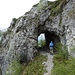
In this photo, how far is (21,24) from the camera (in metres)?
10.4

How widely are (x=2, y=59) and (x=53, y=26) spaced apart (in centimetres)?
1074

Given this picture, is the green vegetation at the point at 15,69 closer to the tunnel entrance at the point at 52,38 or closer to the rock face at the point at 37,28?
the rock face at the point at 37,28

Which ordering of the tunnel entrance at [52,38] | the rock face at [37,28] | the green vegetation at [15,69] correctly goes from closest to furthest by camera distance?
the green vegetation at [15,69] → the rock face at [37,28] → the tunnel entrance at [52,38]

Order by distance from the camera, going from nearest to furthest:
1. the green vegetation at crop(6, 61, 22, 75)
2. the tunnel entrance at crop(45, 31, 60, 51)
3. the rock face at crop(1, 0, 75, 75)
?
the green vegetation at crop(6, 61, 22, 75)
the rock face at crop(1, 0, 75, 75)
the tunnel entrance at crop(45, 31, 60, 51)

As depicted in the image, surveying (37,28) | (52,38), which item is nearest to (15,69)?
(37,28)

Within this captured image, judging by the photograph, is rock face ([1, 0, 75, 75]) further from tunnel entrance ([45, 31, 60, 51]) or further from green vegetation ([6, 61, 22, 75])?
tunnel entrance ([45, 31, 60, 51])

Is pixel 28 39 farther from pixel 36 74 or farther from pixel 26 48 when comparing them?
pixel 36 74

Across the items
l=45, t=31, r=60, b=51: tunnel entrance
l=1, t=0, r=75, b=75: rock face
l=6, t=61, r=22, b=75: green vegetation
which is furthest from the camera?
l=45, t=31, r=60, b=51: tunnel entrance

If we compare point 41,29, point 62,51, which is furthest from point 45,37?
point 62,51

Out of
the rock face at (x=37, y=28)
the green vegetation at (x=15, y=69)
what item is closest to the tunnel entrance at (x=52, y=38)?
the rock face at (x=37, y=28)

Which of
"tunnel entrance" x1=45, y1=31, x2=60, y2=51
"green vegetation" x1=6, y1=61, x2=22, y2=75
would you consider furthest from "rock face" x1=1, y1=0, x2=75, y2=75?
"tunnel entrance" x1=45, y1=31, x2=60, y2=51

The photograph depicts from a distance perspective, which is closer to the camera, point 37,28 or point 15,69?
point 15,69

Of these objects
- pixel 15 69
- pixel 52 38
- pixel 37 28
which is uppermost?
pixel 37 28

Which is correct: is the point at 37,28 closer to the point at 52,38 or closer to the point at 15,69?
the point at 52,38
